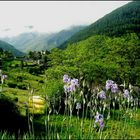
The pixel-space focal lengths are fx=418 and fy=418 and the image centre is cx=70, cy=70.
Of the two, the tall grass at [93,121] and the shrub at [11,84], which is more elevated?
the tall grass at [93,121]

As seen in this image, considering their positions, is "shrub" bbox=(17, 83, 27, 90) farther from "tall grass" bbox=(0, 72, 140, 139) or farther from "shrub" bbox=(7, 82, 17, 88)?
"tall grass" bbox=(0, 72, 140, 139)

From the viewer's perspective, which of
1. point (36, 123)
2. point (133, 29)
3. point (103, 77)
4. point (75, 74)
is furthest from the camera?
point (133, 29)

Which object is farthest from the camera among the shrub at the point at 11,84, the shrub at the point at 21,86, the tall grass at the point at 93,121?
the shrub at the point at 11,84

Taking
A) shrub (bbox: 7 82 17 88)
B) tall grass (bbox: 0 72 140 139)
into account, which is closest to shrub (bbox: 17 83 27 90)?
shrub (bbox: 7 82 17 88)

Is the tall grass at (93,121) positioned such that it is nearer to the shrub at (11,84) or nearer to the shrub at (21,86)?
the shrub at (21,86)

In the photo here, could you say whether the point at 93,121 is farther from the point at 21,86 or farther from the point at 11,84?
the point at 11,84

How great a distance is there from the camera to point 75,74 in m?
53.7

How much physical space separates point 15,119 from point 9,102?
4.53 feet

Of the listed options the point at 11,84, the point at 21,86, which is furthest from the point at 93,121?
the point at 11,84

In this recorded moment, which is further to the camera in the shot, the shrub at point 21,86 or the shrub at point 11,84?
the shrub at point 11,84

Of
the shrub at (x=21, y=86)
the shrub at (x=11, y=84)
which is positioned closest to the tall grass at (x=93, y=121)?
the shrub at (x=21, y=86)

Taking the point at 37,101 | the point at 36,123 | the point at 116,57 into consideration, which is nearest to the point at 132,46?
the point at 116,57

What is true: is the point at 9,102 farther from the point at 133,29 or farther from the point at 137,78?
the point at 133,29

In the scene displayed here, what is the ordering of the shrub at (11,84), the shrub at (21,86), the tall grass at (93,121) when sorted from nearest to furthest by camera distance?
the tall grass at (93,121) < the shrub at (21,86) < the shrub at (11,84)
